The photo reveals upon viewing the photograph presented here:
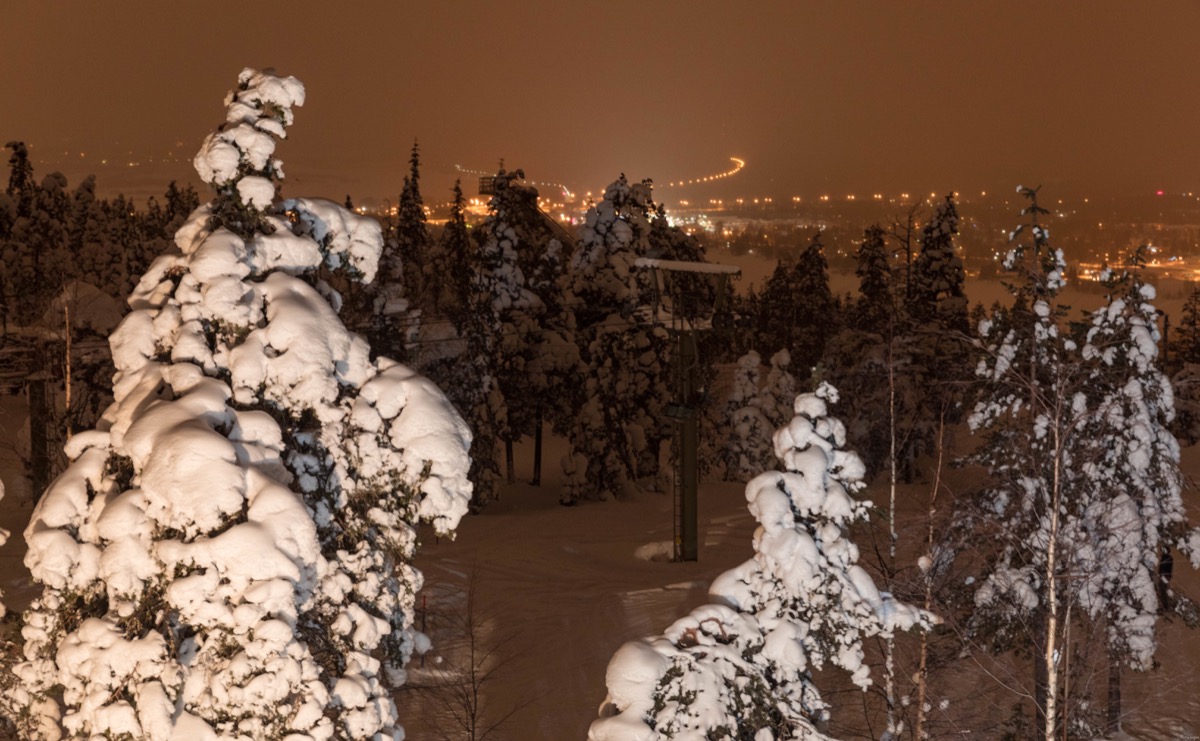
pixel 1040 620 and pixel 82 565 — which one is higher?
pixel 82 565

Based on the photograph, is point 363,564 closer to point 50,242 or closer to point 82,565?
point 82,565

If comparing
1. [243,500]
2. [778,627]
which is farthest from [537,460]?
[243,500]

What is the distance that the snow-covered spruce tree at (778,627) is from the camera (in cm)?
1104

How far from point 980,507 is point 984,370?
233 cm

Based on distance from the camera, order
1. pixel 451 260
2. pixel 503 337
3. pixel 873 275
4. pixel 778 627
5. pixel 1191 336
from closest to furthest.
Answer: pixel 778 627 → pixel 503 337 → pixel 873 275 → pixel 1191 336 → pixel 451 260

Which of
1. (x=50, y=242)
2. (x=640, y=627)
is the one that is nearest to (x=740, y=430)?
(x=640, y=627)

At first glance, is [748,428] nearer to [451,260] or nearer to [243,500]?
[451,260]

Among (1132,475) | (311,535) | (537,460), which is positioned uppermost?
(311,535)

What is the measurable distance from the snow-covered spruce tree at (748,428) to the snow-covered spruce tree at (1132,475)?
29.5 m

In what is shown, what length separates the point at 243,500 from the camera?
35.7 ft

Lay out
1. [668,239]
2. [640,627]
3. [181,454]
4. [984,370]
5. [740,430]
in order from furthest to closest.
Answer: [740,430]
[668,239]
[640,627]
[984,370]
[181,454]

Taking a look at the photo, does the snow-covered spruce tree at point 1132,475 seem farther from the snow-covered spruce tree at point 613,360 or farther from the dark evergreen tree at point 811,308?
the dark evergreen tree at point 811,308

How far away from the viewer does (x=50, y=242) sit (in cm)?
6494

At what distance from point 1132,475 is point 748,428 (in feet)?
103
